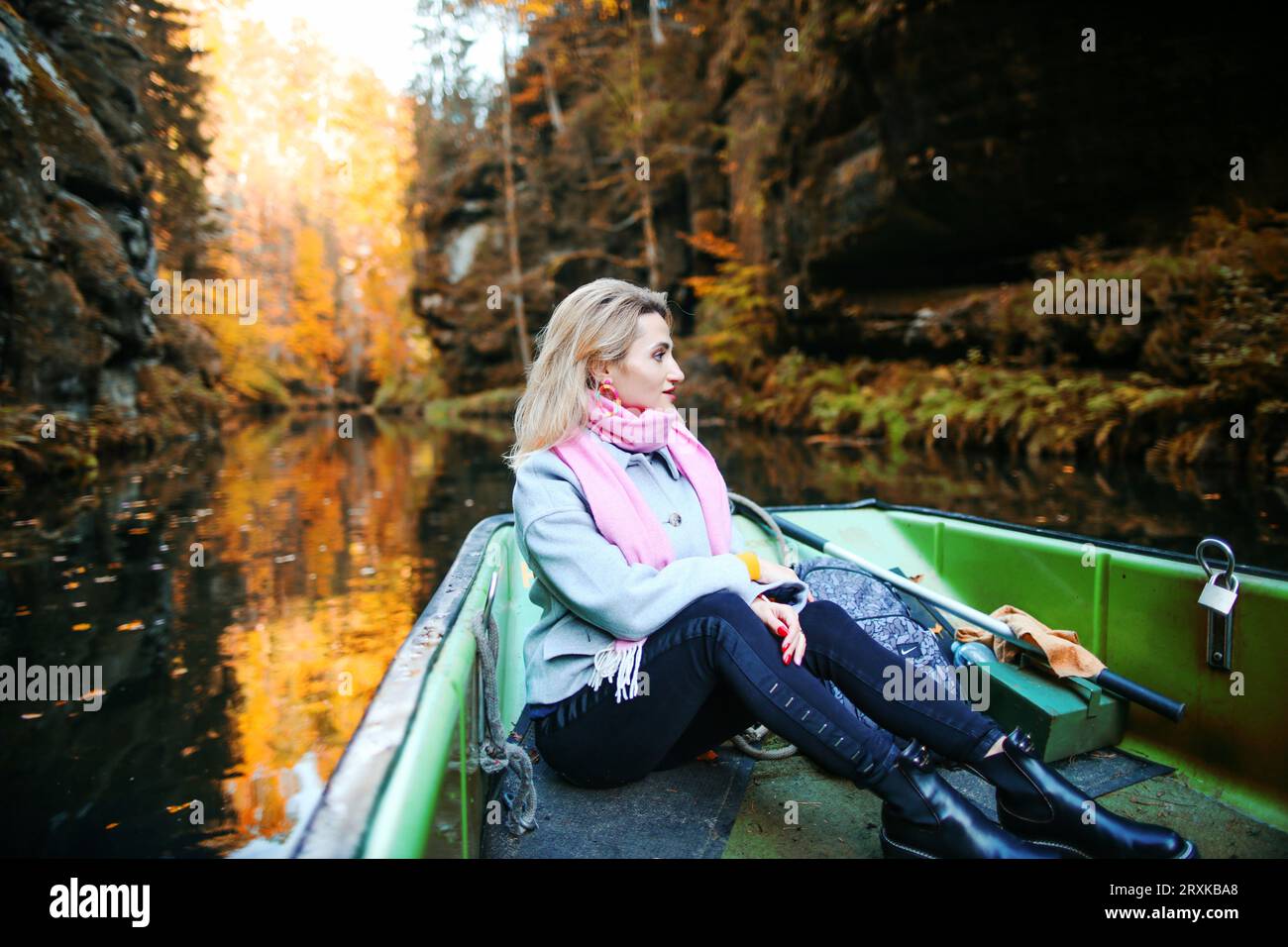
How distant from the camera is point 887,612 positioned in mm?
2512

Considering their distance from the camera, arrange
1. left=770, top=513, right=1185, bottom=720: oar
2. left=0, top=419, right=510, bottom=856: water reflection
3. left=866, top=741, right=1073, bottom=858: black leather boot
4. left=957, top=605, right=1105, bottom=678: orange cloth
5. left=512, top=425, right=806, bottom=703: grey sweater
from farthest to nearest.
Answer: left=0, top=419, right=510, bottom=856: water reflection < left=957, top=605, right=1105, bottom=678: orange cloth < left=770, top=513, right=1185, bottom=720: oar < left=512, top=425, right=806, bottom=703: grey sweater < left=866, top=741, right=1073, bottom=858: black leather boot

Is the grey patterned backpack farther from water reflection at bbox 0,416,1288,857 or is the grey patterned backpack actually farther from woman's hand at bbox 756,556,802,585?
water reflection at bbox 0,416,1288,857

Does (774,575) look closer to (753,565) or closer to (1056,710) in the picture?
(753,565)

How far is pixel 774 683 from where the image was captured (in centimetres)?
173

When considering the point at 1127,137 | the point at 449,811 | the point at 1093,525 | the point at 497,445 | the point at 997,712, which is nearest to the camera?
the point at 449,811

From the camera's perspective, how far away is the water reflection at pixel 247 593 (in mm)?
2941

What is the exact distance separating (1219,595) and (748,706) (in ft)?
4.16

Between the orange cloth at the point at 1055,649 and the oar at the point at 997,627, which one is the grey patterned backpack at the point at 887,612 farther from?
the orange cloth at the point at 1055,649

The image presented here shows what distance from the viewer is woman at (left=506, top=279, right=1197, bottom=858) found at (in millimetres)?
1687

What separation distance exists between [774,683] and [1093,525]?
578 cm

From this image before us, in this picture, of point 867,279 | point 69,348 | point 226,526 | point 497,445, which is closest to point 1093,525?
point 226,526

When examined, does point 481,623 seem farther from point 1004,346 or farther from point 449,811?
point 1004,346

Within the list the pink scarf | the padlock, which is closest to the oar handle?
the padlock

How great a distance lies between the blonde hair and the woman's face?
2 centimetres
